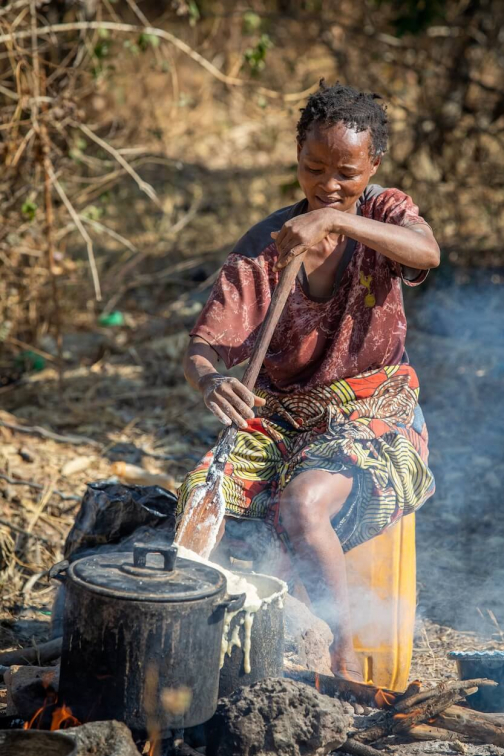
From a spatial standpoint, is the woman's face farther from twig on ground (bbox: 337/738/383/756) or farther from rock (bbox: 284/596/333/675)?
twig on ground (bbox: 337/738/383/756)

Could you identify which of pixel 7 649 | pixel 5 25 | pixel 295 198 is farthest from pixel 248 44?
pixel 7 649

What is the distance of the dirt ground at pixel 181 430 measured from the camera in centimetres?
362

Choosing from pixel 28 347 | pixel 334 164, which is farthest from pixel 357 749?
pixel 28 347

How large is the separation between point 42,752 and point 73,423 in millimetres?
3183

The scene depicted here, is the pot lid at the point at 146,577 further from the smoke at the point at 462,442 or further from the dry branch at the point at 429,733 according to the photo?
the smoke at the point at 462,442

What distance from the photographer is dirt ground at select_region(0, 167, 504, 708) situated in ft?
11.9

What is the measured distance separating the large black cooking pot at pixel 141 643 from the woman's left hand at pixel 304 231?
0.91 meters

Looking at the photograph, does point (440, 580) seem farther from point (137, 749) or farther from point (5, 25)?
point (5, 25)

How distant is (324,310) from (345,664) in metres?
1.11

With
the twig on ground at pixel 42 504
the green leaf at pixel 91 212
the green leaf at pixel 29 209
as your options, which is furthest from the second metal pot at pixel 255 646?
the green leaf at pixel 91 212

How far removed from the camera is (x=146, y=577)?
2.16 meters

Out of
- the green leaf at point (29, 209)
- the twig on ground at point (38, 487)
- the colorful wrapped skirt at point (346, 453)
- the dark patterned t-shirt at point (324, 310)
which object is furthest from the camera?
the green leaf at point (29, 209)

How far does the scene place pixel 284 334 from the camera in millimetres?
2969

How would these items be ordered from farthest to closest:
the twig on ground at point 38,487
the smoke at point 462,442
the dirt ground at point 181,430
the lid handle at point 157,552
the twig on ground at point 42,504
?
the twig on ground at point 38,487 → the twig on ground at point 42,504 → the smoke at point 462,442 → the dirt ground at point 181,430 → the lid handle at point 157,552
